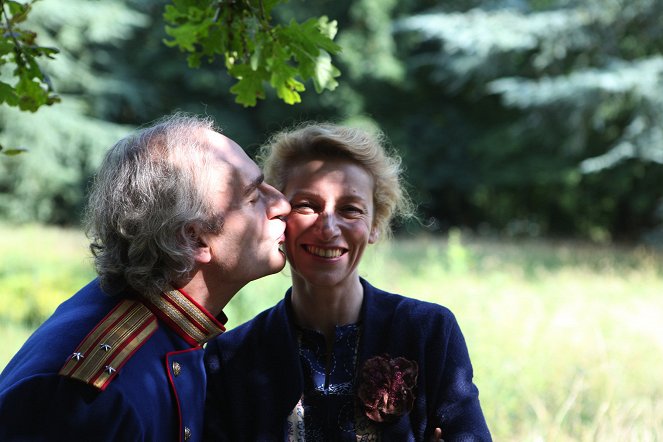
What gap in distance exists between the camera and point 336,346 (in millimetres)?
2834

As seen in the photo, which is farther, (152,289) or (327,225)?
(327,225)

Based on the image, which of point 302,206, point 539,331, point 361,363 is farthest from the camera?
point 539,331

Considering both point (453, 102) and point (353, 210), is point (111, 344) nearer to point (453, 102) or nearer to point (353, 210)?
point (353, 210)

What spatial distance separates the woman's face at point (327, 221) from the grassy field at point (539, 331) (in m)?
1.40

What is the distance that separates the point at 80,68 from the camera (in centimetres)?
2377

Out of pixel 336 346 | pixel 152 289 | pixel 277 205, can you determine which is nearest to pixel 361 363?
pixel 336 346

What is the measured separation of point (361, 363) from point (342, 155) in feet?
2.47

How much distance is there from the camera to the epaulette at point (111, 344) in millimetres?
2215

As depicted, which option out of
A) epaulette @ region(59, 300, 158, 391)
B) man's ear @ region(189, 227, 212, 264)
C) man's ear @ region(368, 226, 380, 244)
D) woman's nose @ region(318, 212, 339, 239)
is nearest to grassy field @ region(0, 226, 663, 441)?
Answer: man's ear @ region(368, 226, 380, 244)

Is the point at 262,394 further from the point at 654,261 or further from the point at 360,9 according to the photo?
the point at 360,9

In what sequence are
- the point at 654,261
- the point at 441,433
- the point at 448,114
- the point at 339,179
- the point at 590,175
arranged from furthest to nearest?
the point at 448,114 < the point at 590,175 < the point at 654,261 < the point at 339,179 < the point at 441,433

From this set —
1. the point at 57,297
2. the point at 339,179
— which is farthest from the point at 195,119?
the point at 57,297

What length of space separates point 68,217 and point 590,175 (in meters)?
16.3

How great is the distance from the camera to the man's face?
261 cm
